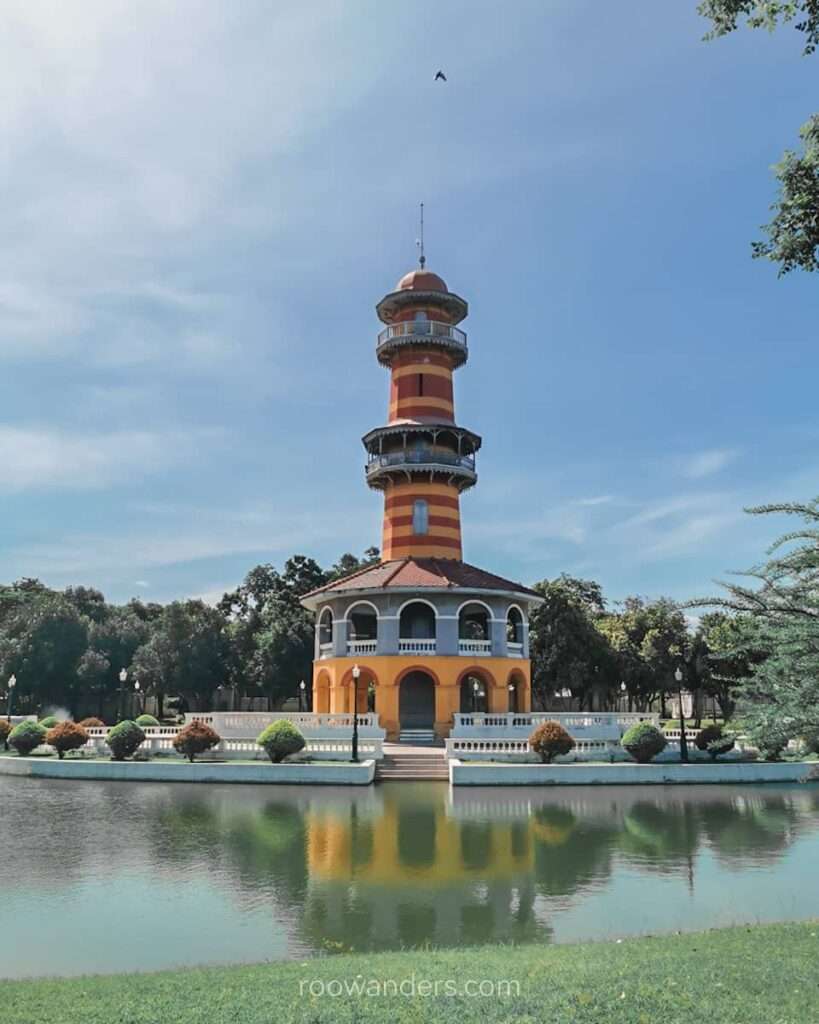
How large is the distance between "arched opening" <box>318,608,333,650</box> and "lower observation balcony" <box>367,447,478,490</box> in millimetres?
6665

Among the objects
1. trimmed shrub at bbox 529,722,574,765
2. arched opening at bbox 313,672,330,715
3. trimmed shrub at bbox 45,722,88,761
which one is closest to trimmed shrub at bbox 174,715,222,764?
Result: trimmed shrub at bbox 45,722,88,761

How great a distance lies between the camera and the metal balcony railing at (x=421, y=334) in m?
41.3

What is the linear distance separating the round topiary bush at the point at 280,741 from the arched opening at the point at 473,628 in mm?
10535

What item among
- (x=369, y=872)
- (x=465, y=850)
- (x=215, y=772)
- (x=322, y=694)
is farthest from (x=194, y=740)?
(x=369, y=872)

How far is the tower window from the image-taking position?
40.3 meters

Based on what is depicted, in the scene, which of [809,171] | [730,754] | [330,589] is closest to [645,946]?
[809,171]

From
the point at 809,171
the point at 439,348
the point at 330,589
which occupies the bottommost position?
the point at 330,589

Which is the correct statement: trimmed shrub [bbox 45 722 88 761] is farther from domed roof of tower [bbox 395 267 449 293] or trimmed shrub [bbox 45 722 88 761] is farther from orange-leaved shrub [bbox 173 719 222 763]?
domed roof of tower [bbox 395 267 449 293]

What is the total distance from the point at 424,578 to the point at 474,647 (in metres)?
3.70

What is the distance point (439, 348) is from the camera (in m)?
42.0

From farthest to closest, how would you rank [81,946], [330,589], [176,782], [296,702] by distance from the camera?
[296,702]
[330,589]
[176,782]
[81,946]

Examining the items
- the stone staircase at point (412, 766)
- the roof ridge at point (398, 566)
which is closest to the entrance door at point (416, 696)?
the roof ridge at point (398, 566)

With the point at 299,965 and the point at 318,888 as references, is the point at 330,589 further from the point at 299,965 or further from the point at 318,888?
the point at 299,965

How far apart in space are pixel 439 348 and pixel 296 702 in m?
32.5
